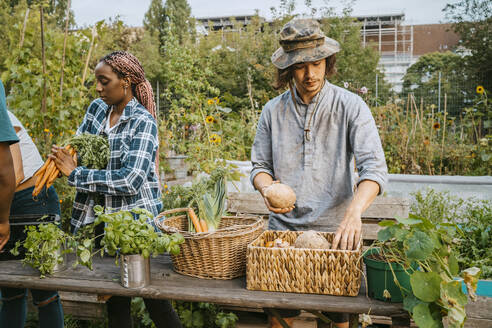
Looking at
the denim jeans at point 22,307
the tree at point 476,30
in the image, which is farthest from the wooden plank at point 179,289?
the tree at point 476,30

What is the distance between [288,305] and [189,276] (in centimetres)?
46

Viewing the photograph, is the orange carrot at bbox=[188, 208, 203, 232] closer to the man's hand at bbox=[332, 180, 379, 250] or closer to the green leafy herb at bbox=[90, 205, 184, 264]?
the green leafy herb at bbox=[90, 205, 184, 264]

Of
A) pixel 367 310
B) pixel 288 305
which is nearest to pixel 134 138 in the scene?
pixel 288 305

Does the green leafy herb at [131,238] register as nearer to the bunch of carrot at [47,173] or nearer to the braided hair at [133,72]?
the bunch of carrot at [47,173]

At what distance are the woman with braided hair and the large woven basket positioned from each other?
1.28 feet

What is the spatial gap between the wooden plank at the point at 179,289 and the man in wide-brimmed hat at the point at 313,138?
0.39m

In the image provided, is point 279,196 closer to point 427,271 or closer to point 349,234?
point 349,234

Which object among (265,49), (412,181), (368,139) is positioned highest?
(265,49)

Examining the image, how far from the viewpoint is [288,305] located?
1412 mm

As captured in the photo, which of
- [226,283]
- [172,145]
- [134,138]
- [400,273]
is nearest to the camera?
[400,273]

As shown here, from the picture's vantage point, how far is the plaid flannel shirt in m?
1.93

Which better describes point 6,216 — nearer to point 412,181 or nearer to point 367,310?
point 367,310

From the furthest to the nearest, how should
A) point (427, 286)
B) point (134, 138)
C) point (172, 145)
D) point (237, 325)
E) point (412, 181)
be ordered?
1. point (172, 145)
2. point (412, 181)
3. point (237, 325)
4. point (134, 138)
5. point (427, 286)

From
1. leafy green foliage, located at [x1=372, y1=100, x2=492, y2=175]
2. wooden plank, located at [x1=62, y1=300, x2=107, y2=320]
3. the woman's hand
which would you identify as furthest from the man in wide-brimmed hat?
leafy green foliage, located at [x1=372, y1=100, x2=492, y2=175]
